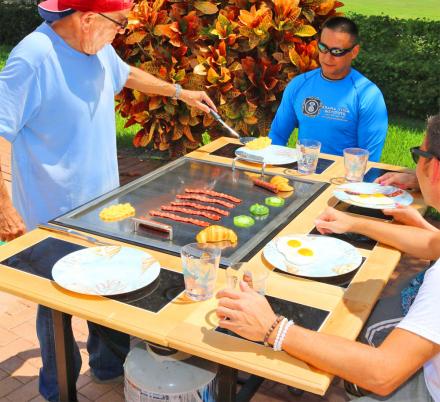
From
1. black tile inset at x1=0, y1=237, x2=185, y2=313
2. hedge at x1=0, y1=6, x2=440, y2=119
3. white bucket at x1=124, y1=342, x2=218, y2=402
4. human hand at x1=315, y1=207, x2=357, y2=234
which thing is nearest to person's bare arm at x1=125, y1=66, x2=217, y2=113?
human hand at x1=315, y1=207, x2=357, y2=234

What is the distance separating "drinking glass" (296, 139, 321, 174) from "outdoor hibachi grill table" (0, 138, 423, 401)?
41 cm

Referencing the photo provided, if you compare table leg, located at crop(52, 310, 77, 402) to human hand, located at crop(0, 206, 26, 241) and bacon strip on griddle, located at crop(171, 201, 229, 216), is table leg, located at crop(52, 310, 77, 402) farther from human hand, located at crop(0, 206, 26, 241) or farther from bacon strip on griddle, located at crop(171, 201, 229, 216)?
bacon strip on griddle, located at crop(171, 201, 229, 216)

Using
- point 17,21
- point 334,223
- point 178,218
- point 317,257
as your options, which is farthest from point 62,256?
point 17,21

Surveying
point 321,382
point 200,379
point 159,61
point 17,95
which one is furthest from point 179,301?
point 159,61

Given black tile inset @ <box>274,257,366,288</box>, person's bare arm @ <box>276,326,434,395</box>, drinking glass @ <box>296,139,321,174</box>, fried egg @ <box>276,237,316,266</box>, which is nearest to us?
person's bare arm @ <box>276,326,434,395</box>

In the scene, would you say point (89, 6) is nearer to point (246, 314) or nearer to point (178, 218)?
point (178, 218)

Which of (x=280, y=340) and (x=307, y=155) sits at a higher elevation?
(x=307, y=155)

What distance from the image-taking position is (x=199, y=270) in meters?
2.19

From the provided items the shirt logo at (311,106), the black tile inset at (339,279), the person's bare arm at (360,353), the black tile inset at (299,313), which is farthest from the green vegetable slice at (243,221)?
the shirt logo at (311,106)

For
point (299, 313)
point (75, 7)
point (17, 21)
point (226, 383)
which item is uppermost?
point (75, 7)

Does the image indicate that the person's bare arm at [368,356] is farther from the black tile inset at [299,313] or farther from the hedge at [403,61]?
the hedge at [403,61]

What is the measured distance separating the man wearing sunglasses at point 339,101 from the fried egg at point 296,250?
6.80 feet

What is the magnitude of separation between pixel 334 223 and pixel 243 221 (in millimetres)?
441

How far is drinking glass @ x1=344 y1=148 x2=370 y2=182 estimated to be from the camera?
349 cm
